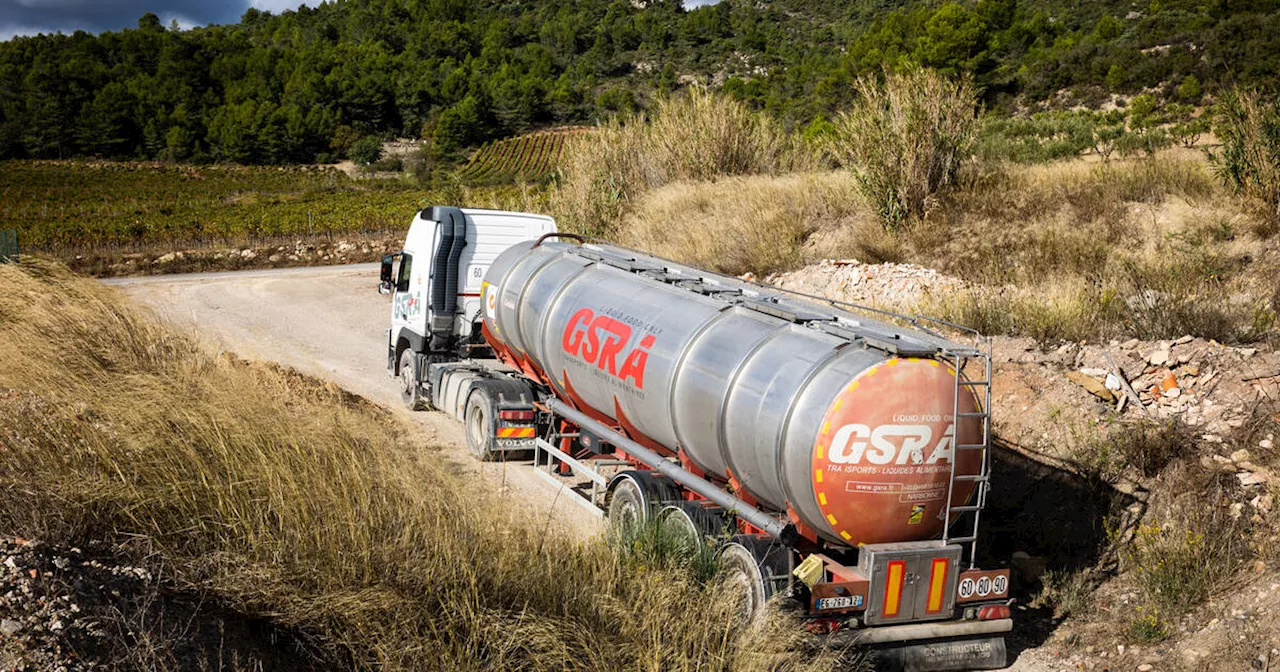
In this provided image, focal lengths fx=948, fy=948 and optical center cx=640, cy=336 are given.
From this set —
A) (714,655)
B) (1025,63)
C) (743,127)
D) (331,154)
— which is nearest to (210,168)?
(331,154)

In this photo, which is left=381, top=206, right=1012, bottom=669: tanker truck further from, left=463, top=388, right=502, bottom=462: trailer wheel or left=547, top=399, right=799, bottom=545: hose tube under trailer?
left=463, top=388, right=502, bottom=462: trailer wheel

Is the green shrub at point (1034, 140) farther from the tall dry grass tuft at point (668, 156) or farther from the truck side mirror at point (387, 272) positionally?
the truck side mirror at point (387, 272)

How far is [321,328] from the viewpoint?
20875 millimetres

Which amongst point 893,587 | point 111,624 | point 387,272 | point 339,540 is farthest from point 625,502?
point 387,272

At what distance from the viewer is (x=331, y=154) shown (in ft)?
392

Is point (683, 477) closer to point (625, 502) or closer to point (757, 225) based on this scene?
point (625, 502)

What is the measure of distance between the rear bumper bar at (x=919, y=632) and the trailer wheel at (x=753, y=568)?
567 mm

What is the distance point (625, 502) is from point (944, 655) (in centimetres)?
327

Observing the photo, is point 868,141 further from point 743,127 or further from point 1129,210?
point 743,127

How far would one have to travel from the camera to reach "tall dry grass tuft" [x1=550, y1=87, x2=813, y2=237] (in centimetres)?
2266

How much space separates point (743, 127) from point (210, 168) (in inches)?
4105

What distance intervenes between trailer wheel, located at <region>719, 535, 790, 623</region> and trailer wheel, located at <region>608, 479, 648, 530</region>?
52.0 inches

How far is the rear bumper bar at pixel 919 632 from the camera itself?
21.7 feet

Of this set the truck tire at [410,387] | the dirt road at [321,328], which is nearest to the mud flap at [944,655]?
the dirt road at [321,328]
